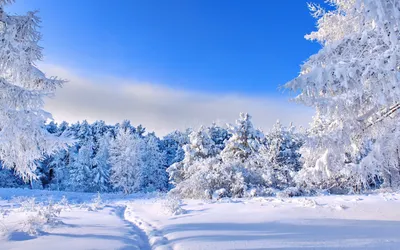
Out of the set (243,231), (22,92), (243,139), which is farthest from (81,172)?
(243,231)

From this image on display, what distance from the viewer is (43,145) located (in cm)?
791

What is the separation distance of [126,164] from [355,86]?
32059 mm

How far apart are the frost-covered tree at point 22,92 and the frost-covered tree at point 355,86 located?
5968 millimetres

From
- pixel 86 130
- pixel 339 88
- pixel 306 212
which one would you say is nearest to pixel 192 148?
pixel 306 212

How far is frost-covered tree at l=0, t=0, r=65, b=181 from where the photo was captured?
7129 millimetres

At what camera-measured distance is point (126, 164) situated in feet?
118

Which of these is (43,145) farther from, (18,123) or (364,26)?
(364,26)

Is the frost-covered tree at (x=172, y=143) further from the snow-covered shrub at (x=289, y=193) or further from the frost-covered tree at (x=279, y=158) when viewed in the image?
the snow-covered shrub at (x=289, y=193)

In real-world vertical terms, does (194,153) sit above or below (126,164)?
above

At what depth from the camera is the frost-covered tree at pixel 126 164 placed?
118 feet

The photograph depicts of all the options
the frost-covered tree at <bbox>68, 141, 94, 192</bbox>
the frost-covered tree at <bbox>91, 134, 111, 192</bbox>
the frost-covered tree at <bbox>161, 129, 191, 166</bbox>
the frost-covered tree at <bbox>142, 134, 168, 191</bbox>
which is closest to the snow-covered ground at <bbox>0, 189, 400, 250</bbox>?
the frost-covered tree at <bbox>68, 141, 94, 192</bbox>

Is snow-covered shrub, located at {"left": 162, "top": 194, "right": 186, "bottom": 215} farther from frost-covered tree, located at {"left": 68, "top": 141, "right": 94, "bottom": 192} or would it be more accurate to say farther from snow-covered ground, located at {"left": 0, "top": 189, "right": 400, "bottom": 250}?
frost-covered tree, located at {"left": 68, "top": 141, "right": 94, "bottom": 192}

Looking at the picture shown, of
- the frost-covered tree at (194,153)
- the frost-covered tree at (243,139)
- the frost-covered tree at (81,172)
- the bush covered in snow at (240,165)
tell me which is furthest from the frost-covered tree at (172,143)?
the frost-covered tree at (243,139)

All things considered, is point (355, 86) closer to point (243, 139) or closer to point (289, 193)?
point (289, 193)
